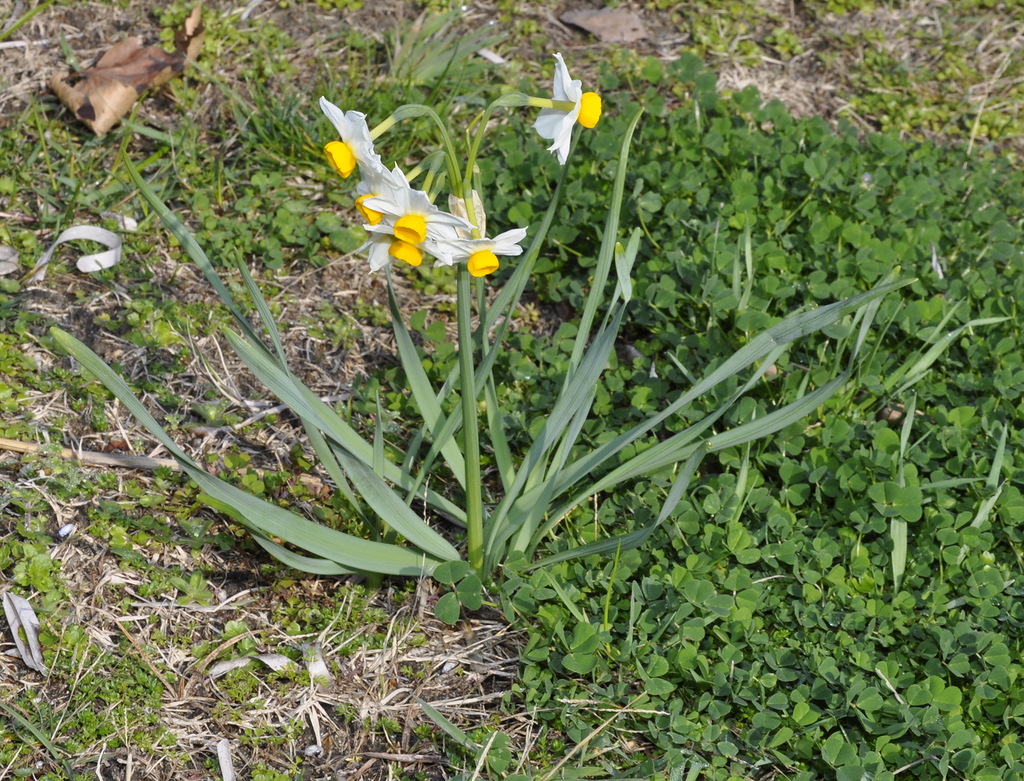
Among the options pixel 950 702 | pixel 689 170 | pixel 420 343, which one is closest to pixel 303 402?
pixel 420 343

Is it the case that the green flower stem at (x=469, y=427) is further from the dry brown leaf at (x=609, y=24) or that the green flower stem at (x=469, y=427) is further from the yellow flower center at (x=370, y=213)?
the dry brown leaf at (x=609, y=24)

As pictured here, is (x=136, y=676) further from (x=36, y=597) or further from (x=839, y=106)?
(x=839, y=106)

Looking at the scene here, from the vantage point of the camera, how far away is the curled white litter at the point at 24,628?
6.21 ft

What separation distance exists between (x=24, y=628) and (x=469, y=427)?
38.1 inches

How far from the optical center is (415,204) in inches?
57.2

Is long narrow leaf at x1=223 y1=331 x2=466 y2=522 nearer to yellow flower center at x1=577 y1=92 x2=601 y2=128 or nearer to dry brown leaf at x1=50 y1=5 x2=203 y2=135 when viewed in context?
yellow flower center at x1=577 y1=92 x2=601 y2=128

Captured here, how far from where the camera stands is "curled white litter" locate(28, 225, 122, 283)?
2619 mm

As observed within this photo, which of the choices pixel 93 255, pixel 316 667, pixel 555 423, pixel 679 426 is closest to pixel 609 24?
pixel 679 426

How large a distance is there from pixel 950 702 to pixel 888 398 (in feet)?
2.77

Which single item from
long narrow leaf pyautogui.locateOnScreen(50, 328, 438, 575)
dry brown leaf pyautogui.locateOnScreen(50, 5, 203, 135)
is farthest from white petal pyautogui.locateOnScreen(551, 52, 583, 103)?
dry brown leaf pyautogui.locateOnScreen(50, 5, 203, 135)

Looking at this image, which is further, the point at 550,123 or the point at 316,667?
the point at 316,667

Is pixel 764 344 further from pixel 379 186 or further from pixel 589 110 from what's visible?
pixel 379 186

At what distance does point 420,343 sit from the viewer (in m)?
2.70

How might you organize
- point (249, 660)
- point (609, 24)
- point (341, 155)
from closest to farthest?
1. point (341, 155)
2. point (249, 660)
3. point (609, 24)
